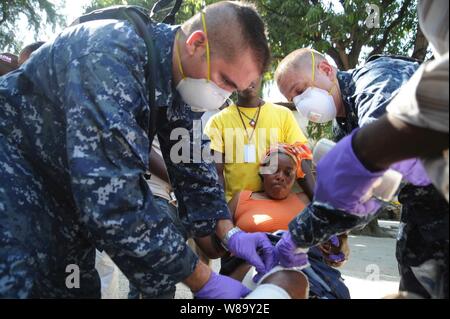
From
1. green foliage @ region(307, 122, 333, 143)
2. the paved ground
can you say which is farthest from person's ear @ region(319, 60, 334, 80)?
green foliage @ region(307, 122, 333, 143)

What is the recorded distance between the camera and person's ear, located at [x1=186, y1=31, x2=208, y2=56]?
160cm

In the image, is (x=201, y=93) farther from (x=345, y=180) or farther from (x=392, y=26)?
(x=392, y=26)

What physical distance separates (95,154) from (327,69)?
5.21 ft

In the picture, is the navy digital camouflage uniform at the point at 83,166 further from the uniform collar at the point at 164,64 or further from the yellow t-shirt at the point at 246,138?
the yellow t-shirt at the point at 246,138

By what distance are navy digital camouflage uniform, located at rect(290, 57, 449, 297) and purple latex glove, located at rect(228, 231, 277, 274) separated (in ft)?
1.44

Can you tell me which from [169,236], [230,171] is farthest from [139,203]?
[230,171]

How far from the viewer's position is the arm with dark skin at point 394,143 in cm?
81

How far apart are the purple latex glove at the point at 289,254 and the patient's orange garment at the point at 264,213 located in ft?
2.14

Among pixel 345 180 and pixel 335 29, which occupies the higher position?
pixel 345 180

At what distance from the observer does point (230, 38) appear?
1.60 m

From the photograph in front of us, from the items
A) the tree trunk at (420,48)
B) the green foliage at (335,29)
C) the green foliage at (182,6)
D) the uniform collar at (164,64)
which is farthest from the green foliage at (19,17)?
the uniform collar at (164,64)

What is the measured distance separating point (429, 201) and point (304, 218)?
0.64 meters

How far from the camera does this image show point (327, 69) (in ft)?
7.80

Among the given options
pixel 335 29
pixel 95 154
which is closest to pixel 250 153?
pixel 95 154
